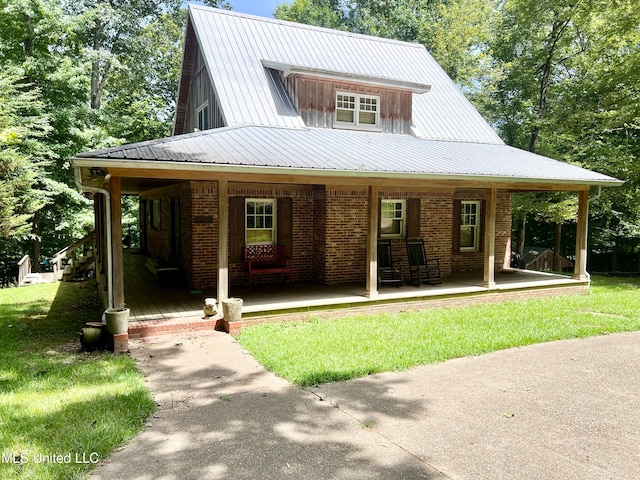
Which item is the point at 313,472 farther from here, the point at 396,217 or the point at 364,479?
the point at 396,217

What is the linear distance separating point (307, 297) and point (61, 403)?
5276mm

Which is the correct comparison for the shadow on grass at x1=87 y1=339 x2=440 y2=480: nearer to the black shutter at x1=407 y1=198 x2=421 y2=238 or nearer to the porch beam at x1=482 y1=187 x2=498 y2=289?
the porch beam at x1=482 y1=187 x2=498 y2=289

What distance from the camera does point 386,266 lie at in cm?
1133

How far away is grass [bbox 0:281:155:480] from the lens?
3750 millimetres

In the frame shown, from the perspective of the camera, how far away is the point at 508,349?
7129 millimetres

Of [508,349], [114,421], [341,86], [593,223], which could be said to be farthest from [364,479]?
[593,223]

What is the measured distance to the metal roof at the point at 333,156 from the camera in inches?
284

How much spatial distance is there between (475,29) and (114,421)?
28.8 metres

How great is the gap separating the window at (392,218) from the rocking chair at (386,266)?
1.88ft

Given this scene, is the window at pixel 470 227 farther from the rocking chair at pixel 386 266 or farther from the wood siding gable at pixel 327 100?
the rocking chair at pixel 386 266

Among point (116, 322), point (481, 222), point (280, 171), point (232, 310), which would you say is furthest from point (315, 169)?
point (481, 222)

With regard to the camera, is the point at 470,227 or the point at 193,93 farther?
the point at 193,93

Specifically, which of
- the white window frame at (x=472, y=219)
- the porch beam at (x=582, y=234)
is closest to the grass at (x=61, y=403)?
the white window frame at (x=472, y=219)

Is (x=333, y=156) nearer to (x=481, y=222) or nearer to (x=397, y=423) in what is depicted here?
(x=397, y=423)
